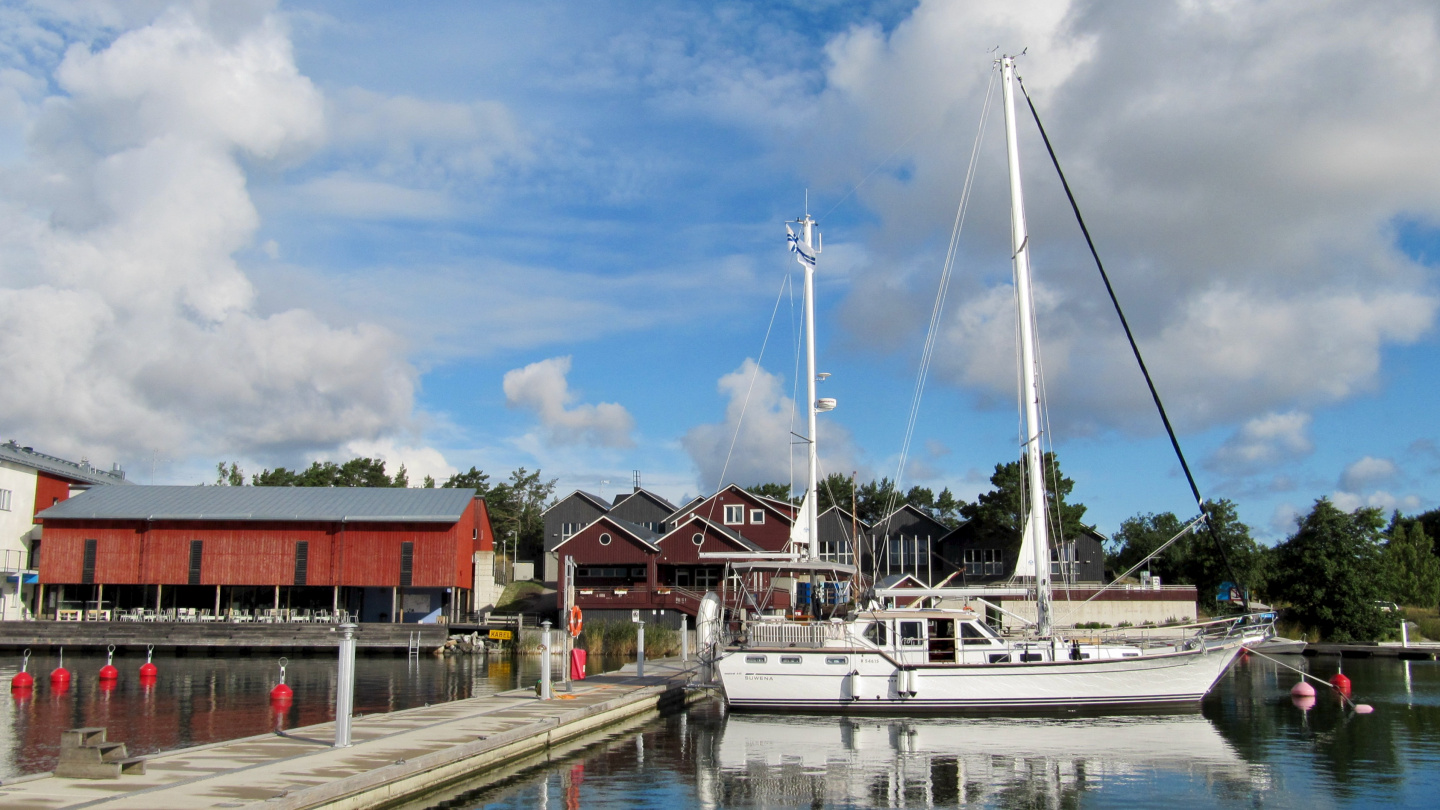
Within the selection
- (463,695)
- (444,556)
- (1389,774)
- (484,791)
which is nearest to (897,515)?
(444,556)

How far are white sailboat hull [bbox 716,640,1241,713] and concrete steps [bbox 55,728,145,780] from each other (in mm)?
16490

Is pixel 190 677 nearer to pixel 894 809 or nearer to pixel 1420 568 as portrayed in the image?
pixel 894 809

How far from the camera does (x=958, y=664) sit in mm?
27859

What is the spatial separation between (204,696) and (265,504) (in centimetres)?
2784

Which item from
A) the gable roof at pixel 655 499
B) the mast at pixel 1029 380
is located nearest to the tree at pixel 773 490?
the gable roof at pixel 655 499

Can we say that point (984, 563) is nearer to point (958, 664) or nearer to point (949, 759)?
point (958, 664)

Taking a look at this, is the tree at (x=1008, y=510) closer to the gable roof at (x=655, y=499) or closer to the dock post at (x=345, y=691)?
the gable roof at (x=655, y=499)

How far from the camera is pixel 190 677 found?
40781 millimetres

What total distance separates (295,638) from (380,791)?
41.1m

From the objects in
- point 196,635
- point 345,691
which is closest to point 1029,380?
point 345,691

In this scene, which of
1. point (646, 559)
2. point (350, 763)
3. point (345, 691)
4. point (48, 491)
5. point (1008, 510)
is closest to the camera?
point (350, 763)

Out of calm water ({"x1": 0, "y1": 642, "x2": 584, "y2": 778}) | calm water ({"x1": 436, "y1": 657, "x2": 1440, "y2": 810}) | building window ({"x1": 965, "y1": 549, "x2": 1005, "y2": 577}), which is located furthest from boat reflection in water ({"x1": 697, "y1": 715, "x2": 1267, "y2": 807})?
building window ({"x1": 965, "y1": 549, "x2": 1005, "y2": 577})

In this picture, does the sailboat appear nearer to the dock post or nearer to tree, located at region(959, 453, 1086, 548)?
the dock post

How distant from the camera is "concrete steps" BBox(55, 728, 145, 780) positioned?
560 inches
